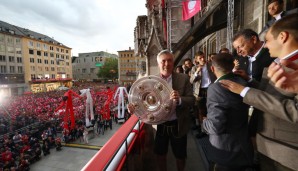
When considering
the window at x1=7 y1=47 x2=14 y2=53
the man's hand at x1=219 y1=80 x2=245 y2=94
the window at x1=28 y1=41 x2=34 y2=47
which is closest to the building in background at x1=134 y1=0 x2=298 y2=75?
the man's hand at x1=219 y1=80 x2=245 y2=94

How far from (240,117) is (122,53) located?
265 ft

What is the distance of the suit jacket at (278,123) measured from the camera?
129 centimetres

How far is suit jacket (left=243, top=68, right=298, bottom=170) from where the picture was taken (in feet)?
4.22

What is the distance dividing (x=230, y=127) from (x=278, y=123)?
48cm

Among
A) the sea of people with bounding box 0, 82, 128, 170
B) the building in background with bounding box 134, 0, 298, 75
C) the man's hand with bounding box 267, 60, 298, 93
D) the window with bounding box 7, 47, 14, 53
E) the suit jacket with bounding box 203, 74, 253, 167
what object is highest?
the window with bounding box 7, 47, 14, 53

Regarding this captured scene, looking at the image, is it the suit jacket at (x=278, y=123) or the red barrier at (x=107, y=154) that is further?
the red barrier at (x=107, y=154)

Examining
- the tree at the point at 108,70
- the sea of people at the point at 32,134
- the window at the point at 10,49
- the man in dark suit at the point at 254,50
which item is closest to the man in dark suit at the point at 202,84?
the man in dark suit at the point at 254,50

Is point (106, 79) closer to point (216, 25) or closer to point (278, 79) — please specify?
point (216, 25)

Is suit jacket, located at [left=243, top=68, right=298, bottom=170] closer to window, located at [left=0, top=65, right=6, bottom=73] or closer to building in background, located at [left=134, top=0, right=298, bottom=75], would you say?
building in background, located at [left=134, top=0, right=298, bottom=75]

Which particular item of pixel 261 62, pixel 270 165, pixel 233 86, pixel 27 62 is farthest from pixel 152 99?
pixel 27 62

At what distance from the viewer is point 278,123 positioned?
1.50m

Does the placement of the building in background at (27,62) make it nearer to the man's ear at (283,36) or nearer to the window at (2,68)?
the window at (2,68)

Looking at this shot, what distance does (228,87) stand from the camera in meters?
1.73

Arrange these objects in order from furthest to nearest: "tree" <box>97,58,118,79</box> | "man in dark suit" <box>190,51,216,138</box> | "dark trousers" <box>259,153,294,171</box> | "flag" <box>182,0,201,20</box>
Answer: "tree" <box>97,58,118,79</box>, "flag" <box>182,0,201,20</box>, "man in dark suit" <box>190,51,216,138</box>, "dark trousers" <box>259,153,294,171</box>
